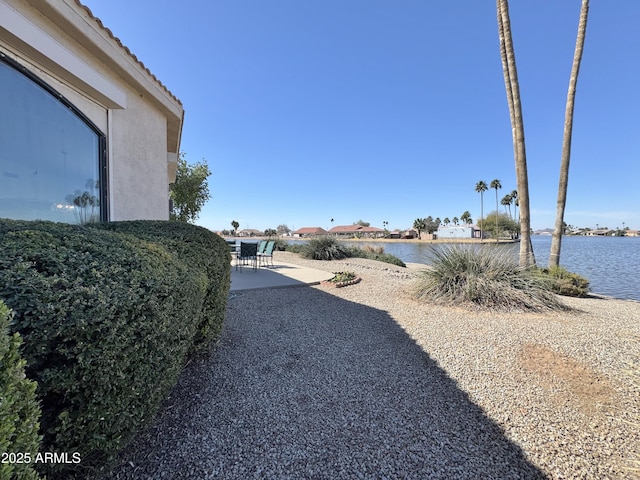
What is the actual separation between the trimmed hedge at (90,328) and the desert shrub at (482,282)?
6096 mm

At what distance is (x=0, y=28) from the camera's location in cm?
279

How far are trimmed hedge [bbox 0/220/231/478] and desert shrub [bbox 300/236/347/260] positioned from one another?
14.7 m

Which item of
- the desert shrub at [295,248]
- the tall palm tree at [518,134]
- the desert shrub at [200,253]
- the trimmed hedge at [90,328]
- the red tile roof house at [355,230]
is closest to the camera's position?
the trimmed hedge at [90,328]

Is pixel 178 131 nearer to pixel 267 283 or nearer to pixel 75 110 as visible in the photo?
pixel 75 110

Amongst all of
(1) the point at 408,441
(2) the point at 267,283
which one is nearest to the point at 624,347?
(1) the point at 408,441

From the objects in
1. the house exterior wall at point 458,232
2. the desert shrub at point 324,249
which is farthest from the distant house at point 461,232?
the desert shrub at point 324,249

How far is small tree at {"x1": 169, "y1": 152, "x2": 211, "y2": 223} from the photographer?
18484 millimetres

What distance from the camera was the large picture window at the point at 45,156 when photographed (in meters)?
3.11

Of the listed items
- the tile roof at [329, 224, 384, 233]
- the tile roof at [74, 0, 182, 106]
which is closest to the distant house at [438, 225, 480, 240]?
the tile roof at [74, 0, 182, 106]

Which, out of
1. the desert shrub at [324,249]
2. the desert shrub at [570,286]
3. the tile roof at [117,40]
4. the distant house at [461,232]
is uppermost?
the tile roof at [117,40]

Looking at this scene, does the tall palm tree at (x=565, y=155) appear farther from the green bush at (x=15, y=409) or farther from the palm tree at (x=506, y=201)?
the palm tree at (x=506, y=201)

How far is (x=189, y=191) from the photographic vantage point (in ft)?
62.1

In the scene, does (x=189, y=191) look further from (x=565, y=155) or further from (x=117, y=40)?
(x=565, y=155)

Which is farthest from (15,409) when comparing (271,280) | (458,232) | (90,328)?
(458,232)
